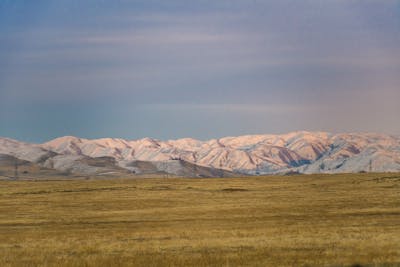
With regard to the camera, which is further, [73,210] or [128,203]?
[128,203]

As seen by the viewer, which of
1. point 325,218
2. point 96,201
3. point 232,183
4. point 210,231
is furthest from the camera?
point 232,183

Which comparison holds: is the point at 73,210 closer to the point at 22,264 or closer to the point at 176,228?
the point at 176,228

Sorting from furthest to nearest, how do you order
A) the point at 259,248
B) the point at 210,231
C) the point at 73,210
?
the point at 73,210 < the point at 210,231 < the point at 259,248

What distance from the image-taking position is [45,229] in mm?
59719

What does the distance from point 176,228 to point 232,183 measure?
328 ft

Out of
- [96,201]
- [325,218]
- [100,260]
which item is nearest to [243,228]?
[325,218]

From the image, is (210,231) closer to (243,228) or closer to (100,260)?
(243,228)

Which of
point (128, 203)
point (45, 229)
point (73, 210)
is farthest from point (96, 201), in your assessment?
point (45, 229)

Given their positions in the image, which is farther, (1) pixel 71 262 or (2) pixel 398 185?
(2) pixel 398 185

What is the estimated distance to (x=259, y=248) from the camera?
136 ft

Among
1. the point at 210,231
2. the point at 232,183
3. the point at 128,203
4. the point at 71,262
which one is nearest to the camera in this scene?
the point at 71,262

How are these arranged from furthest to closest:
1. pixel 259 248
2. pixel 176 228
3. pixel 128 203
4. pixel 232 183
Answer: pixel 232 183 → pixel 128 203 → pixel 176 228 → pixel 259 248

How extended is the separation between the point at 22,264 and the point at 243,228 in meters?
22.8

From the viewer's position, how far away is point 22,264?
36.6 metres
